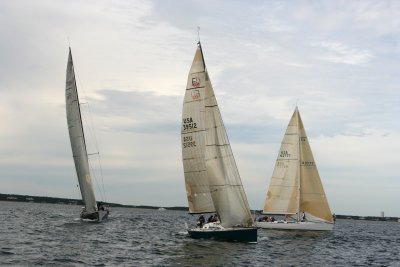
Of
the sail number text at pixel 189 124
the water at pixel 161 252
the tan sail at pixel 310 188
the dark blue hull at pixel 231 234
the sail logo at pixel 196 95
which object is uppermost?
the sail logo at pixel 196 95

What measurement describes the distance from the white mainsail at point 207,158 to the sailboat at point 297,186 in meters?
22.8

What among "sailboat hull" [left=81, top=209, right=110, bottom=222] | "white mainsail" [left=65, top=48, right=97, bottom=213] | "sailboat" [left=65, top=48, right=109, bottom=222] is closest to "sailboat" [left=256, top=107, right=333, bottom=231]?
"sailboat hull" [left=81, top=209, right=110, bottom=222]

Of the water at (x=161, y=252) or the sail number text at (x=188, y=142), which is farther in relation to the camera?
the sail number text at (x=188, y=142)

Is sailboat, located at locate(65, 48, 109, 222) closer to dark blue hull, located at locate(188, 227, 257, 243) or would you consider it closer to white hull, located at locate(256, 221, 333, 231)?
white hull, located at locate(256, 221, 333, 231)

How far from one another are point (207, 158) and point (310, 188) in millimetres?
26577

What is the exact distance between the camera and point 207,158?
149ft

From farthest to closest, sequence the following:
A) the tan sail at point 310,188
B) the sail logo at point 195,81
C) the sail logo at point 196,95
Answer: the tan sail at point 310,188, the sail logo at point 195,81, the sail logo at point 196,95

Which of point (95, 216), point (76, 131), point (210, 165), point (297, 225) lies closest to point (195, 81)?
point (210, 165)

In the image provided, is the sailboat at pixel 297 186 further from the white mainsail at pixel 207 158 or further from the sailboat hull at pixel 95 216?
the white mainsail at pixel 207 158

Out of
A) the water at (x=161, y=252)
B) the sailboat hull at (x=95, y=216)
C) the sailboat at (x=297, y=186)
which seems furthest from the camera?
the sailboat hull at (x=95, y=216)

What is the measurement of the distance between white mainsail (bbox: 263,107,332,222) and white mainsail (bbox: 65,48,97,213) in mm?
23049

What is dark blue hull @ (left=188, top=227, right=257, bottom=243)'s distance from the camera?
44375 mm

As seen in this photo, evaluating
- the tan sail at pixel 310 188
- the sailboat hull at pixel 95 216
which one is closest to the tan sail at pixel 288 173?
the tan sail at pixel 310 188

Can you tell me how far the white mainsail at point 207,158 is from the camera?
147 feet
